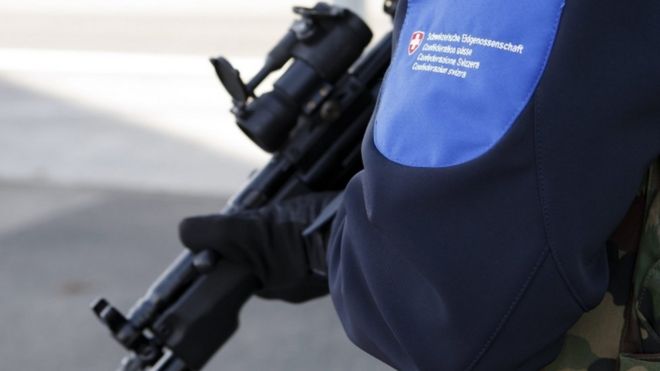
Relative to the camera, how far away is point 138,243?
4750mm

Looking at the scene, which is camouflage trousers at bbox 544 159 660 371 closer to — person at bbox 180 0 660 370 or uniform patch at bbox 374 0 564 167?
person at bbox 180 0 660 370

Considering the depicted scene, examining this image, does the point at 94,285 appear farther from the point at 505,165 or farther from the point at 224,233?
the point at 505,165

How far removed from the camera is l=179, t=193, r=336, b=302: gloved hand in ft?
6.40

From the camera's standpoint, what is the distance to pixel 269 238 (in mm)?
1960

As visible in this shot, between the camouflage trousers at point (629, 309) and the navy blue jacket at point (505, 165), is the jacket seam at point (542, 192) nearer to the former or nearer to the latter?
the navy blue jacket at point (505, 165)

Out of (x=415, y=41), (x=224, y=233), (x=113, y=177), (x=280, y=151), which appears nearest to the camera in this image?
(x=415, y=41)

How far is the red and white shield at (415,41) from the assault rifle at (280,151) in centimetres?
73

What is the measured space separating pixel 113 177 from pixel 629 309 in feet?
15.2

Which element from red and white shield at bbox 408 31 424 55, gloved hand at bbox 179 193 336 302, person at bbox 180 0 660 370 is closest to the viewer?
person at bbox 180 0 660 370

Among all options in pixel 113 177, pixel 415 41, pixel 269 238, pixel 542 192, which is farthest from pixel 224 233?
pixel 113 177

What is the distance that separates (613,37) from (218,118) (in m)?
5.36

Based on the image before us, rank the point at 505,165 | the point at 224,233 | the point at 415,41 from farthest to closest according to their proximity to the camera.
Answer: the point at 224,233
the point at 415,41
the point at 505,165

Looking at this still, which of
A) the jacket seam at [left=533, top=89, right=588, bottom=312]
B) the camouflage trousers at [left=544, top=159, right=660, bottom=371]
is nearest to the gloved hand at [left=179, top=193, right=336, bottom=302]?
the camouflage trousers at [left=544, top=159, right=660, bottom=371]

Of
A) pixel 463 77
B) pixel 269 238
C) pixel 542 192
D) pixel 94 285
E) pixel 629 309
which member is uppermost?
pixel 463 77
